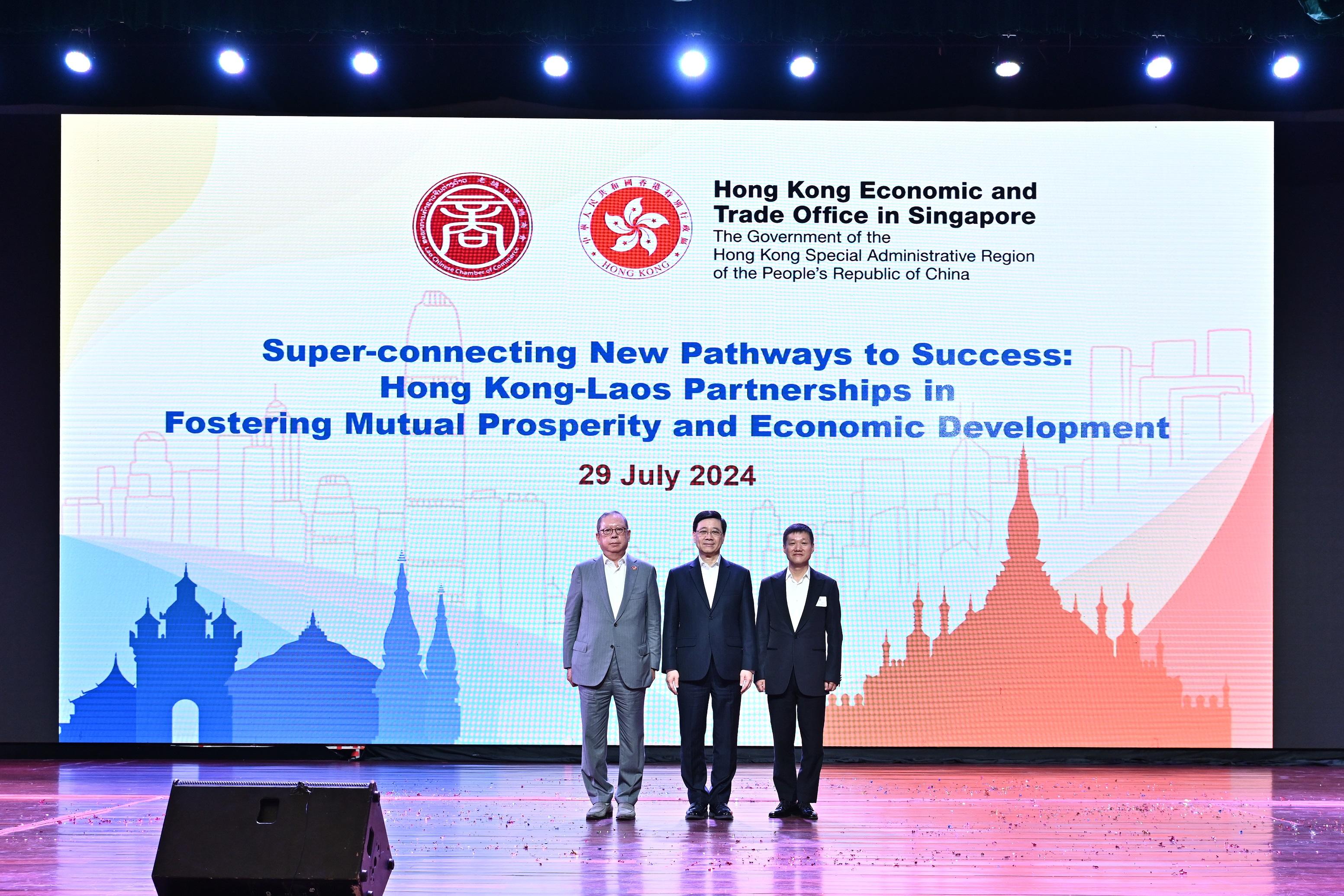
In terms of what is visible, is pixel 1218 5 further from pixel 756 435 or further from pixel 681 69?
pixel 756 435

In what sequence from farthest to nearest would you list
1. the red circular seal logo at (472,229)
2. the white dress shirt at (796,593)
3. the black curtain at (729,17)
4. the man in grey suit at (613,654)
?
the red circular seal logo at (472,229), the black curtain at (729,17), the white dress shirt at (796,593), the man in grey suit at (613,654)

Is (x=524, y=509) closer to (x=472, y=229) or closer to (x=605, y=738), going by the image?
(x=472, y=229)

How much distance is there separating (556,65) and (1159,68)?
3132 mm

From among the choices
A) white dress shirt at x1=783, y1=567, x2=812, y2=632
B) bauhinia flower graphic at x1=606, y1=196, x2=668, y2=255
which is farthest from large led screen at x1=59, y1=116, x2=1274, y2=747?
white dress shirt at x1=783, y1=567, x2=812, y2=632

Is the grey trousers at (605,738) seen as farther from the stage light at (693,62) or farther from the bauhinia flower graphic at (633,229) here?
the stage light at (693,62)

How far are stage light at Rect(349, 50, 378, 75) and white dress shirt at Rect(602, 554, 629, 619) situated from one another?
10.1ft

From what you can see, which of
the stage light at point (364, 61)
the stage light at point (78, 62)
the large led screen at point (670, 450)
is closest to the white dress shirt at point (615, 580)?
the large led screen at point (670, 450)

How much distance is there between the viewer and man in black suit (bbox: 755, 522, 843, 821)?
496 cm

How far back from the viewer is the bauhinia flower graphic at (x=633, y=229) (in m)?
6.41

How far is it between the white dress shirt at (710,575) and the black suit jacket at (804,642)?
0.62 feet

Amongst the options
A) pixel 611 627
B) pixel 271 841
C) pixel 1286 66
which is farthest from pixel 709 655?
pixel 1286 66

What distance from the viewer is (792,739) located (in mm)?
5000

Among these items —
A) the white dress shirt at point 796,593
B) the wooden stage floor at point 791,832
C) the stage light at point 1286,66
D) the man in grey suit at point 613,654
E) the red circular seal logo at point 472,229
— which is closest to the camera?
the wooden stage floor at point 791,832

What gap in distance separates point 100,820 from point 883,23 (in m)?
5.03
